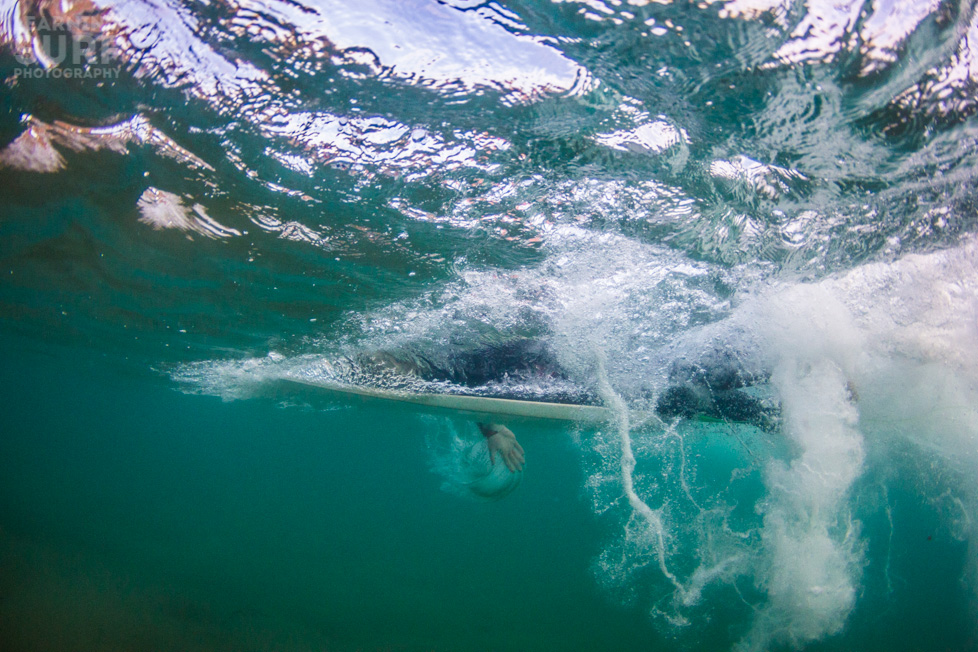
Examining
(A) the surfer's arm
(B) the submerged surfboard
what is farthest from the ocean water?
(A) the surfer's arm

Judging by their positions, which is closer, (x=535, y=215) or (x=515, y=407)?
(x=535, y=215)

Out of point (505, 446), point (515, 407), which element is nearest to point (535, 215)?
point (515, 407)

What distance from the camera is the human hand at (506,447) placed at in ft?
37.5

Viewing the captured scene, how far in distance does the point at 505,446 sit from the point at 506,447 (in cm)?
4

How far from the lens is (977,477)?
1897cm

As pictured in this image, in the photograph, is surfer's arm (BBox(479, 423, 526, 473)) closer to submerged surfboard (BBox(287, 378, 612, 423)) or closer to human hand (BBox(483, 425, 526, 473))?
human hand (BBox(483, 425, 526, 473))

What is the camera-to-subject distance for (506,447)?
11617mm

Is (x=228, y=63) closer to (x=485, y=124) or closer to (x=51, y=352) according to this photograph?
(x=485, y=124)

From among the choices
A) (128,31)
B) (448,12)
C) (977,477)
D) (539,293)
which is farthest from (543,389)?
(977,477)

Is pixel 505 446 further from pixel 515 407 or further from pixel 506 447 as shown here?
pixel 515 407

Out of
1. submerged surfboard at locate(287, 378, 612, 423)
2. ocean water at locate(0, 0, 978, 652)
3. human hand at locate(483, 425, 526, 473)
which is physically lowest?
human hand at locate(483, 425, 526, 473)

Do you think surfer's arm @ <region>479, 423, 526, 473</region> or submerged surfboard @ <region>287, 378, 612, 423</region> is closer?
submerged surfboard @ <region>287, 378, 612, 423</region>

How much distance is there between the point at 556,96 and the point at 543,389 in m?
8.28

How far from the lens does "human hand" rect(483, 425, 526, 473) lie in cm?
1143
